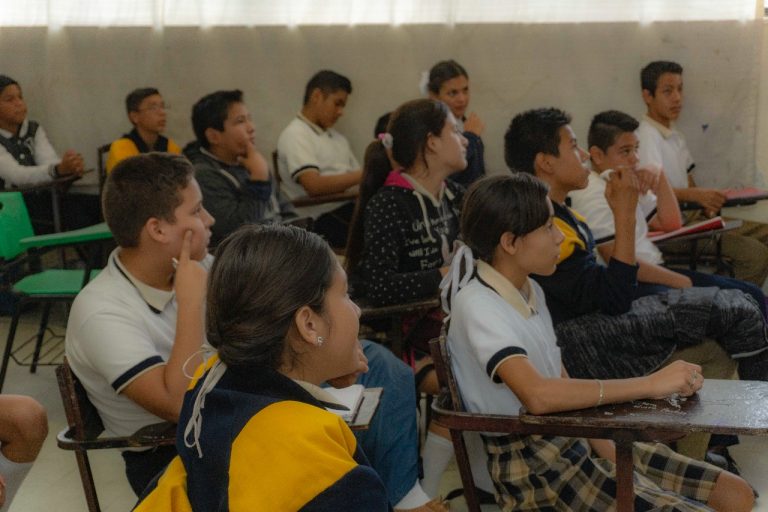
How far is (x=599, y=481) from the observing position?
1.87 meters

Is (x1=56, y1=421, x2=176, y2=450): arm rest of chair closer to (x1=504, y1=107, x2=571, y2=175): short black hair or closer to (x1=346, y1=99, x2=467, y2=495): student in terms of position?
(x1=346, y1=99, x2=467, y2=495): student

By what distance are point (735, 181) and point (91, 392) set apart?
12.2 feet

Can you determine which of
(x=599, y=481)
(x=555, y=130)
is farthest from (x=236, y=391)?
(x=555, y=130)

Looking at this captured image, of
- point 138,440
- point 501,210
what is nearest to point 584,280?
point 501,210

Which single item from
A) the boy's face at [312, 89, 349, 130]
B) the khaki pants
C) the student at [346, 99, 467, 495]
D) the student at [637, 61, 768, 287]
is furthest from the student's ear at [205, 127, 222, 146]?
the student at [637, 61, 768, 287]

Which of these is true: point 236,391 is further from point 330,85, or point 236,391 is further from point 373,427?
point 330,85

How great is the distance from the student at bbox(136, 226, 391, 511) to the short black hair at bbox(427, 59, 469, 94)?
324 centimetres

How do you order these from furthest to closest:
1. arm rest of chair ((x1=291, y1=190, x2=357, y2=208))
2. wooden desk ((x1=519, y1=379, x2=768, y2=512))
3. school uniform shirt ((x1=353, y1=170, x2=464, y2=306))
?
1. arm rest of chair ((x1=291, y1=190, x2=357, y2=208))
2. school uniform shirt ((x1=353, y1=170, x2=464, y2=306))
3. wooden desk ((x1=519, y1=379, x2=768, y2=512))

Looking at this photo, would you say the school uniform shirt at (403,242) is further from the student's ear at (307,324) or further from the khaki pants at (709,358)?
the student's ear at (307,324)

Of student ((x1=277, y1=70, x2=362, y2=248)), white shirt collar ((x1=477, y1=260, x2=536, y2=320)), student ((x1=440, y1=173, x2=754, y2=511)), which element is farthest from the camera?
student ((x1=277, y1=70, x2=362, y2=248))

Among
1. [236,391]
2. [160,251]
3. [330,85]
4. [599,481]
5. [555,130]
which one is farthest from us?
[330,85]

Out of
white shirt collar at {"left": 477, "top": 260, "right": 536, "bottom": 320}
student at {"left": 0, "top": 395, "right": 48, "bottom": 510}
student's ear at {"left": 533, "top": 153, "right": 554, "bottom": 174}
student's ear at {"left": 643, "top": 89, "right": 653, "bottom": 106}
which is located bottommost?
student at {"left": 0, "top": 395, "right": 48, "bottom": 510}

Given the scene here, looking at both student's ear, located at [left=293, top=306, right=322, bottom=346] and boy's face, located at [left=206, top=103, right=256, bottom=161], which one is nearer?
student's ear, located at [left=293, top=306, right=322, bottom=346]

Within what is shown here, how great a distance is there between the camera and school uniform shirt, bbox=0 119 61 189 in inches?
175
